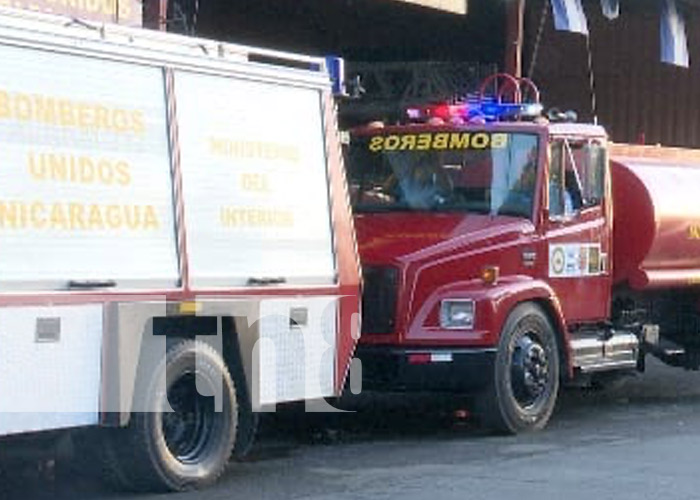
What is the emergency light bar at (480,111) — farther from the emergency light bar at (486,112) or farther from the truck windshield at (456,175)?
the truck windshield at (456,175)

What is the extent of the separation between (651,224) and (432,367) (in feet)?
10.4

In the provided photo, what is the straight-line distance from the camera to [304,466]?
1052 centimetres

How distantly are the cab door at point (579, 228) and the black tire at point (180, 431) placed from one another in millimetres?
3974

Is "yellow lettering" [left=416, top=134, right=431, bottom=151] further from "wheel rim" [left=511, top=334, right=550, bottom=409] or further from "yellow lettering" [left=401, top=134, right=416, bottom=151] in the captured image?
"wheel rim" [left=511, top=334, right=550, bottom=409]

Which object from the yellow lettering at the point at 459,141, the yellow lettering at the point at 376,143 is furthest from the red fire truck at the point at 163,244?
the yellow lettering at the point at 376,143

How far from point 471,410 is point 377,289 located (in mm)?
1751

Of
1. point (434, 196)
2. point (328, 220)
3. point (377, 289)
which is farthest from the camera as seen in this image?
point (434, 196)

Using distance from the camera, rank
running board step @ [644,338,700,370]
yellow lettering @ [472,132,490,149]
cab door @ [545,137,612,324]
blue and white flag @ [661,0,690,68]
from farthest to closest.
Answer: blue and white flag @ [661,0,690,68], running board step @ [644,338,700,370], cab door @ [545,137,612,324], yellow lettering @ [472,132,490,149]

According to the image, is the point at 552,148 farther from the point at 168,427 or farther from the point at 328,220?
the point at 168,427

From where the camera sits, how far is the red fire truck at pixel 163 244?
8.13 meters

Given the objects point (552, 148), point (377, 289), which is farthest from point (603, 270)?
point (377, 289)

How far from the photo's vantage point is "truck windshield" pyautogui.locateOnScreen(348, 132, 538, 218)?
12328 millimetres

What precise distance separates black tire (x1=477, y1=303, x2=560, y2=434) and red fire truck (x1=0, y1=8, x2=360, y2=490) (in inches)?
69.0

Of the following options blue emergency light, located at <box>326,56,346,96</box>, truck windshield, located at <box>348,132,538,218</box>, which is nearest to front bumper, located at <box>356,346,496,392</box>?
truck windshield, located at <box>348,132,538,218</box>
